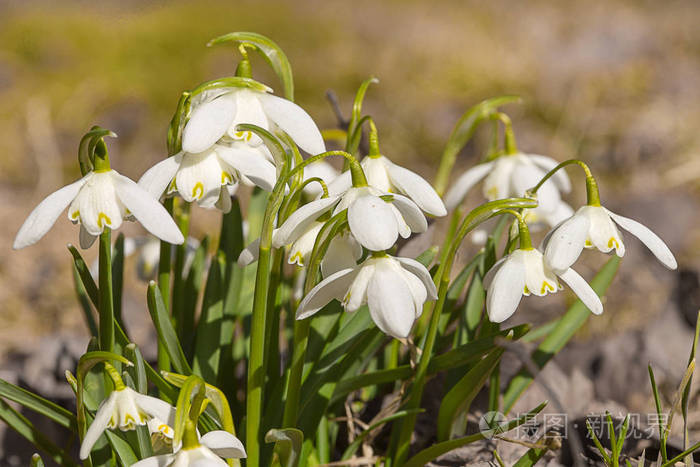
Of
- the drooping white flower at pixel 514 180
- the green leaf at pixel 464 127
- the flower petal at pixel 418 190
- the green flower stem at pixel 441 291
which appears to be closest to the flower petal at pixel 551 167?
the drooping white flower at pixel 514 180

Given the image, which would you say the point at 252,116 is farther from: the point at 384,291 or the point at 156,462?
the point at 156,462

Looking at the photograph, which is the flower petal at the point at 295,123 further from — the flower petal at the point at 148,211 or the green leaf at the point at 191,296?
the green leaf at the point at 191,296

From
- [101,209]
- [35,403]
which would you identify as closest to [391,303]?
[101,209]

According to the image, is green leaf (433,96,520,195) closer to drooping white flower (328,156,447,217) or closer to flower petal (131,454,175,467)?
drooping white flower (328,156,447,217)

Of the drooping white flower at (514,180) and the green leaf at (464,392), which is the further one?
the drooping white flower at (514,180)

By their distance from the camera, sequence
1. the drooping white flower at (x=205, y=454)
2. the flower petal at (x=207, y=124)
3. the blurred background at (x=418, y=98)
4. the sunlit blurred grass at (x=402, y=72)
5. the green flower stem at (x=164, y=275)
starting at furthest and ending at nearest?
the sunlit blurred grass at (x=402, y=72), the blurred background at (x=418, y=98), the green flower stem at (x=164, y=275), the flower petal at (x=207, y=124), the drooping white flower at (x=205, y=454)

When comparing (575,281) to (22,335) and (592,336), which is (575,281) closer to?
(592,336)

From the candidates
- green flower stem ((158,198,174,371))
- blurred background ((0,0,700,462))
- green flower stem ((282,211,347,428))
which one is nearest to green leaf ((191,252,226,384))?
green flower stem ((158,198,174,371))

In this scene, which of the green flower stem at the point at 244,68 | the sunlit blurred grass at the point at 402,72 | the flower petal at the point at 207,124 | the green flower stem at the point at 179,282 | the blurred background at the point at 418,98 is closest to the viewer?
the flower petal at the point at 207,124
